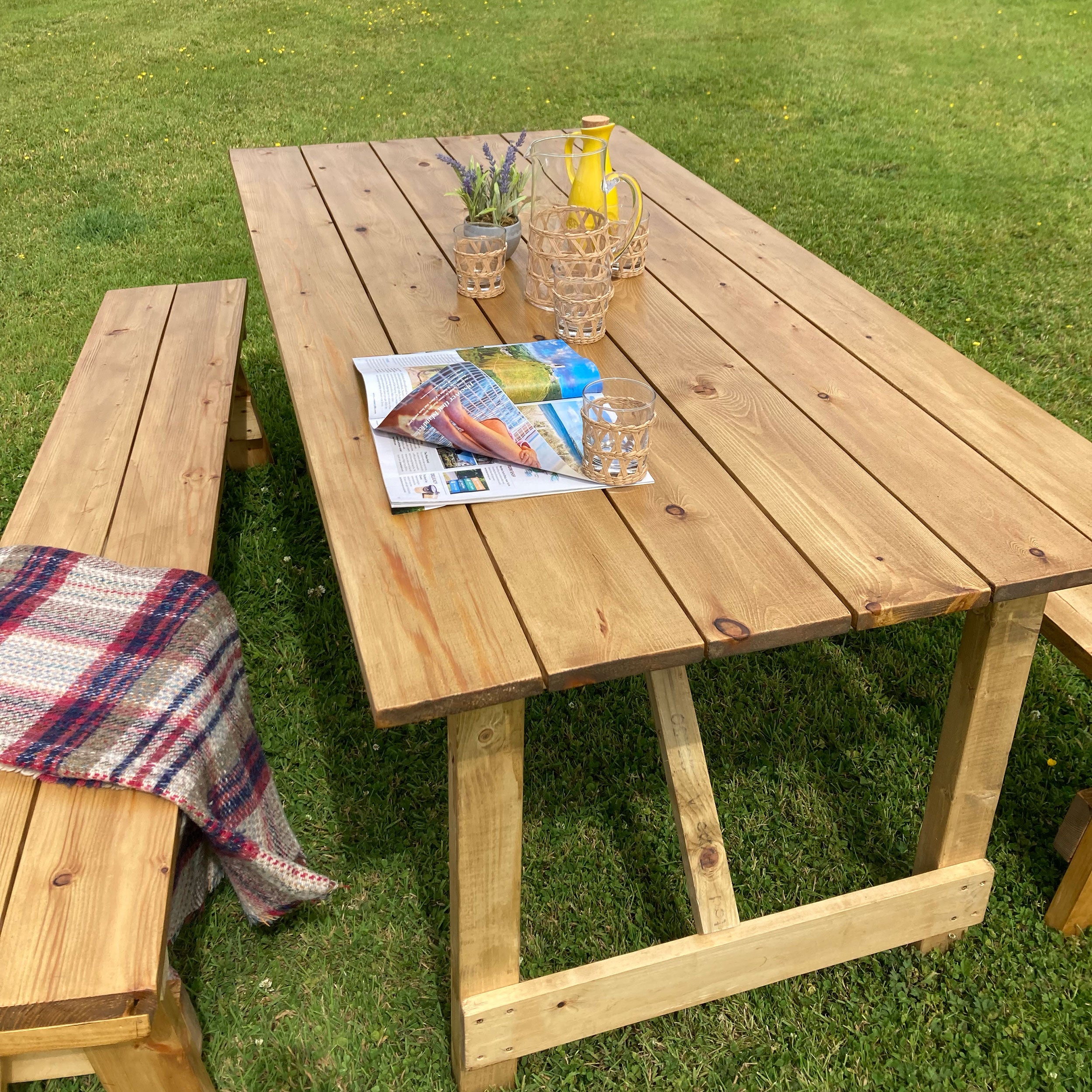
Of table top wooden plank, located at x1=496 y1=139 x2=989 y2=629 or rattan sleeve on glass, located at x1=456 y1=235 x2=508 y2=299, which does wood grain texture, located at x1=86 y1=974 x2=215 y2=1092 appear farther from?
rattan sleeve on glass, located at x1=456 y1=235 x2=508 y2=299

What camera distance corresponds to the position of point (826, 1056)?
1.72 metres

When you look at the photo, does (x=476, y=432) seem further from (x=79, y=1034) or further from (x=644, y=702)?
(x=644, y=702)

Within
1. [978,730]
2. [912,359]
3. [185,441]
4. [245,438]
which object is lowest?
[245,438]

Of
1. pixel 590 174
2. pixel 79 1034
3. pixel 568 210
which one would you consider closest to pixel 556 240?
pixel 568 210

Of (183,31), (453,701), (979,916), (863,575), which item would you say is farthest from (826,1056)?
(183,31)

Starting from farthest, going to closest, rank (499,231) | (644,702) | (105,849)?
(644,702), (499,231), (105,849)

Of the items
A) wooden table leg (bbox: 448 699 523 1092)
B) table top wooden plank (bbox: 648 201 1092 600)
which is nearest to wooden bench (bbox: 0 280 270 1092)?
wooden table leg (bbox: 448 699 523 1092)

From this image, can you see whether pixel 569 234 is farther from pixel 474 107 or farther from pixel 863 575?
pixel 474 107

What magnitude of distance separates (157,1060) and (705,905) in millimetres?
819

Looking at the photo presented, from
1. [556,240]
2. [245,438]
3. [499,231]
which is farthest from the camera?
[245,438]

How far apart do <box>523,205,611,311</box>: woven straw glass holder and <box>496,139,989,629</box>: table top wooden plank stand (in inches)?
5.2

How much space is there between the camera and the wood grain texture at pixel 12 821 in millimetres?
1232

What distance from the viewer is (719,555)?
133cm

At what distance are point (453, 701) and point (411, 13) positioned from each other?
27.4ft
